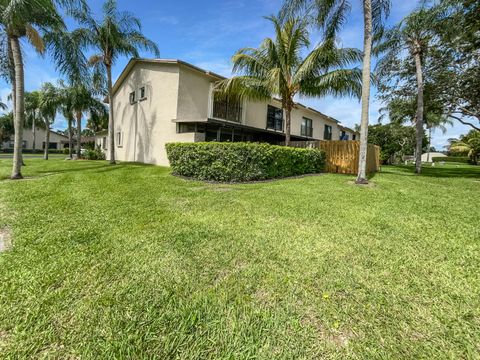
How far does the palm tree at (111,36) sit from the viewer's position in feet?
47.6

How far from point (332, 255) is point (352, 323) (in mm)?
1296

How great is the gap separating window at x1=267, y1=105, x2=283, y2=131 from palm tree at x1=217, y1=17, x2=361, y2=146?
743 cm

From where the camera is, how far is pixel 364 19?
9.08 meters

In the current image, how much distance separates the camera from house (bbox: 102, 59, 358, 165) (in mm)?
14711

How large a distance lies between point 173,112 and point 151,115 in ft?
7.85

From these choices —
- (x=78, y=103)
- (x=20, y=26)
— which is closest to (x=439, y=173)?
(x=20, y=26)

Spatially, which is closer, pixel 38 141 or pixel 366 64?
pixel 366 64

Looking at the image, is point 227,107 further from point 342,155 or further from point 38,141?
point 38,141

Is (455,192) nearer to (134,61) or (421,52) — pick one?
(421,52)

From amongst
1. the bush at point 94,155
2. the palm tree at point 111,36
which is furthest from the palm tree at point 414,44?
the bush at point 94,155

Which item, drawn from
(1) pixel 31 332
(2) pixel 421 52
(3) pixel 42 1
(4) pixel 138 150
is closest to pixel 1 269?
(1) pixel 31 332

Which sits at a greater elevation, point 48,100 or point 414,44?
point 414,44

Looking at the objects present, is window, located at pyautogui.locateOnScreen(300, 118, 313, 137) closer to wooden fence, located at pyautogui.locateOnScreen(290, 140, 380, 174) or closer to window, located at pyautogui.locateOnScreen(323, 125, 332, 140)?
window, located at pyautogui.locateOnScreen(323, 125, 332, 140)

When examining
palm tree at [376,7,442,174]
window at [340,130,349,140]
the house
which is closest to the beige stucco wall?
the house
